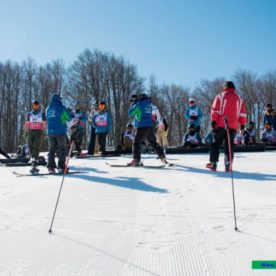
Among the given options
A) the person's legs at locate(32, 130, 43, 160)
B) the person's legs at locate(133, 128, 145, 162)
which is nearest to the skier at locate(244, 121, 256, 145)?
the person's legs at locate(133, 128, 145, 162)

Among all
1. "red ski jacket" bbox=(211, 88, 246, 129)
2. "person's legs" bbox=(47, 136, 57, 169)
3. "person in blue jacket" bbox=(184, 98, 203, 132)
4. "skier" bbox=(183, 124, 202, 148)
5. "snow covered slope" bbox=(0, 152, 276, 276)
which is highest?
"person in blue jacket" bbox=(184, 98, 203, 132)

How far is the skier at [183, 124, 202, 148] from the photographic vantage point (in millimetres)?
14859

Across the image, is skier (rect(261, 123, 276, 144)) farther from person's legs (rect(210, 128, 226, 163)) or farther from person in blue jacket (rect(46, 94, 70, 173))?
person in blue jacket (rect(46, 94, 70, 173))

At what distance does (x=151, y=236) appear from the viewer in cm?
309

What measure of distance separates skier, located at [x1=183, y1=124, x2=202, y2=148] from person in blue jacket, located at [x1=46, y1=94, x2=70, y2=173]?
7.35 metres

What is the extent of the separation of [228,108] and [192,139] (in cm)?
726

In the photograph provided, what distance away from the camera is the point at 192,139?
1492 centimetres

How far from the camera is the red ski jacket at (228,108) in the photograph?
25.3 ft

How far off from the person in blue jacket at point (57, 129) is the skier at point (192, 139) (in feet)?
24.1

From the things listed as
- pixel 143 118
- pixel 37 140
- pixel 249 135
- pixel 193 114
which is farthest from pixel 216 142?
pixel 249 135

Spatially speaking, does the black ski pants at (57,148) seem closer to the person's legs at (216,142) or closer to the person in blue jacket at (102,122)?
the person's legs at (216,142)

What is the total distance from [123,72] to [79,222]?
4666cm

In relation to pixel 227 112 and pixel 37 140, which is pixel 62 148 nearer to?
pixel 37 140

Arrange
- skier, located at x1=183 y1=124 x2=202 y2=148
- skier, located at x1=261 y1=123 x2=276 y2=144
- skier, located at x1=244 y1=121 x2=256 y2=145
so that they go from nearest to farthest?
skier, located at x1=183 y1=124 x2=202 y2=148 < skier, located at x1=261 y1=123 x2=276 y2=144 < skier, located at x1=244 y1=121 x2=256 y2=145
